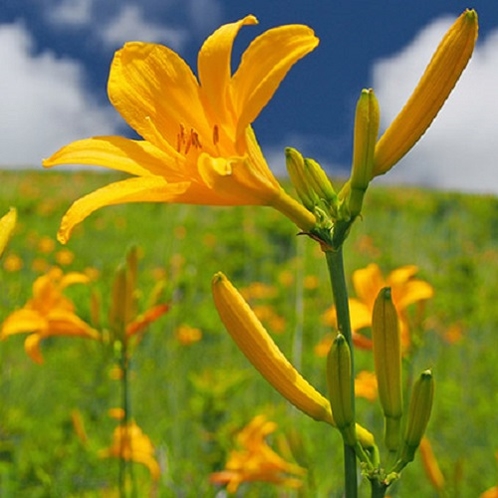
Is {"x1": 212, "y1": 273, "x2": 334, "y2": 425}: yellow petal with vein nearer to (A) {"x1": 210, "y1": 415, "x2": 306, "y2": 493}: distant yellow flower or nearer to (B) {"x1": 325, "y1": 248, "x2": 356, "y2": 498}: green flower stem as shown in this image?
(B) {"x1": 325, "y1": 248, "x2": 356, "y2": 498}: green flower stem

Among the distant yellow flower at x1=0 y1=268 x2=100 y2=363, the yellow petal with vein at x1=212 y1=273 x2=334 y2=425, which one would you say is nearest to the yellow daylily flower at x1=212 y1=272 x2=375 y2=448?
the yellow petal with vein at x1=212 y1=273 x2=334 y2=425

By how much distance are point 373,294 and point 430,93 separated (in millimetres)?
835

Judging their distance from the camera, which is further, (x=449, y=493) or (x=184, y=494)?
(x=184, y=494)

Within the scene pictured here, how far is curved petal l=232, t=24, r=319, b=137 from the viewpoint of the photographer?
2.81ft

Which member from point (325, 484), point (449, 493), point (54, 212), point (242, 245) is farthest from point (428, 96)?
point (54, 212)

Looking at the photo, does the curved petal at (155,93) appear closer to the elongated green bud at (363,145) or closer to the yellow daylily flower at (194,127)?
the yellow daylily flower at (194,127)

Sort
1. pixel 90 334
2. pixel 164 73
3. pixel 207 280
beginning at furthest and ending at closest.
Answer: pixel 207 280
pixel 90 334
pixel 164 73

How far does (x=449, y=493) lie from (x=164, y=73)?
1246 millimetres

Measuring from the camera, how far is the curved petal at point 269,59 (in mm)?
855

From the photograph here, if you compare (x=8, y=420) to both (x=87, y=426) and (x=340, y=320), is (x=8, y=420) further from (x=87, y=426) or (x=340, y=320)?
(x=340, y=320)

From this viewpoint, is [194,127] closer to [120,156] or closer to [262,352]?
[120,156]

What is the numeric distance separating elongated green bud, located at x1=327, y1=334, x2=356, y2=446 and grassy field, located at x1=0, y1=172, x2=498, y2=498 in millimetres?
948

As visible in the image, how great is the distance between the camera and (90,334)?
189 cm

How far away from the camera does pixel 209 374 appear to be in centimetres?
280
